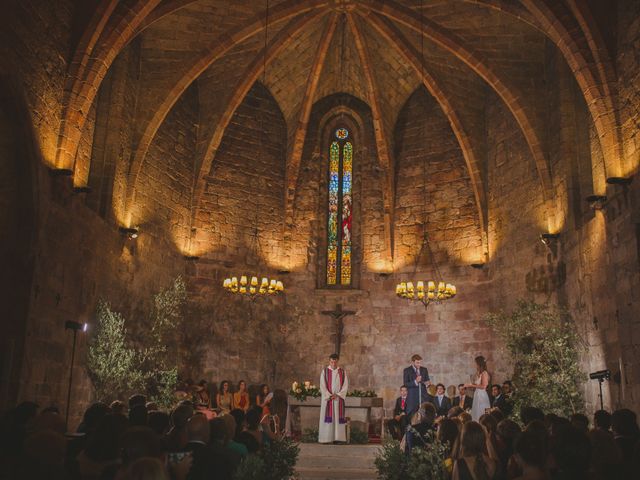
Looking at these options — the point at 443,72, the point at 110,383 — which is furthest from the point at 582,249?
the point at 110,383

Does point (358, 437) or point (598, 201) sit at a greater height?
point (598, 201)

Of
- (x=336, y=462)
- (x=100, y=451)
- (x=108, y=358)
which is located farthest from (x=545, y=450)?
(x=108, y=358)

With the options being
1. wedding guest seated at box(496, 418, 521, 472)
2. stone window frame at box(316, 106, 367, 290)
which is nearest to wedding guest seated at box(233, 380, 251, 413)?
stone window frame at box(316, 106, 367, 290)

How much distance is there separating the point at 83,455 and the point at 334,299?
1315 centimetres

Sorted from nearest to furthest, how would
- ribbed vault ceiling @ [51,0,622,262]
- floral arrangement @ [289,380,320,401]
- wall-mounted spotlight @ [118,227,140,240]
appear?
1. ribbed vault ceiling @ [51,0,622,262]
2. floral arrangement @ [289,380,320,401]
3. wall-mounted spotlight @ [118,227,140,240]

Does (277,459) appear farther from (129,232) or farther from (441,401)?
(129,232)

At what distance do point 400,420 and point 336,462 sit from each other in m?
1.61

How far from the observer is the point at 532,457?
12.8 ft

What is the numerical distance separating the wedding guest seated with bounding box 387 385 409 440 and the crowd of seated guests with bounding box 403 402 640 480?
19.8 feet

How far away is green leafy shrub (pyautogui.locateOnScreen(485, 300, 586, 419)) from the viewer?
11.9m

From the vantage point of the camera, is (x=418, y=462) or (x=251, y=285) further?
(x=251, y=285)

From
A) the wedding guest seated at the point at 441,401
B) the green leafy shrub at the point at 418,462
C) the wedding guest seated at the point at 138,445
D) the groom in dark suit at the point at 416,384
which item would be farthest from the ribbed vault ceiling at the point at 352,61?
the wedding guest seated at the point at 138,445

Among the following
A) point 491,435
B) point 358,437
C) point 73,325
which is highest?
point 73,325

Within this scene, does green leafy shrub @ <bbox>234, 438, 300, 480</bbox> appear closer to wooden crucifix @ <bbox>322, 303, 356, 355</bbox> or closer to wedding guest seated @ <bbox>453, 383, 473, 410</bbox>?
wedding guest seated @ <bbox>453, 383, 473, 410</bbox>
